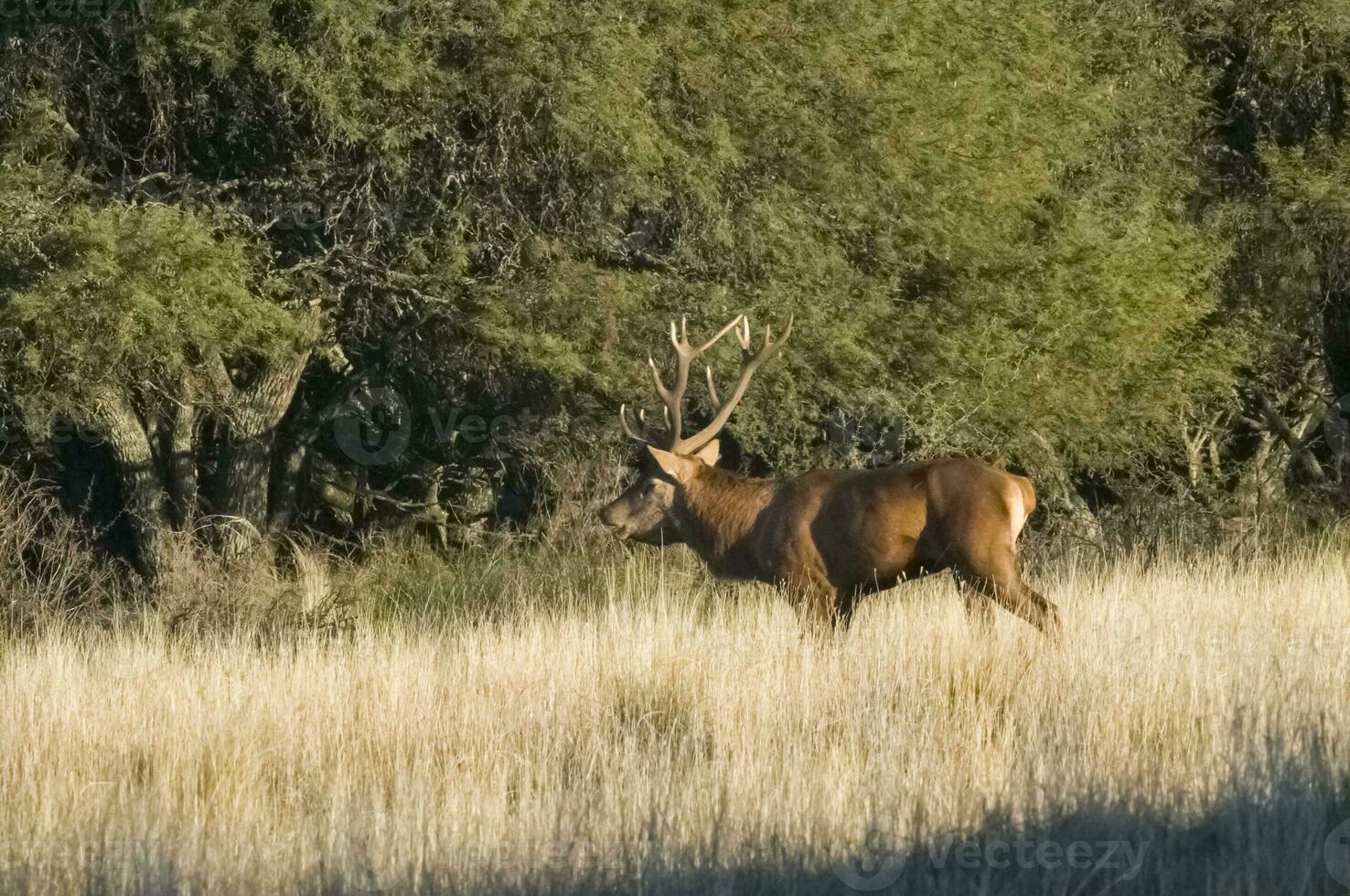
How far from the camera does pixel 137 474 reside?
15.8 meters

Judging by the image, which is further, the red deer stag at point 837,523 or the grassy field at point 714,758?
the red deer stag at point 837,523

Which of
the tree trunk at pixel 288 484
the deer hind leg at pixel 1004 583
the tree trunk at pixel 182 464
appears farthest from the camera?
the tree trunk at pixel 288 484

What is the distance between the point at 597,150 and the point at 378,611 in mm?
3766

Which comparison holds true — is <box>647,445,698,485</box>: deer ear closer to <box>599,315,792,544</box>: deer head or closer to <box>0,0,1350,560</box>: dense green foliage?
<box>599,315,792,544</box>: deer head

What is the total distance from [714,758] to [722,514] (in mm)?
4137

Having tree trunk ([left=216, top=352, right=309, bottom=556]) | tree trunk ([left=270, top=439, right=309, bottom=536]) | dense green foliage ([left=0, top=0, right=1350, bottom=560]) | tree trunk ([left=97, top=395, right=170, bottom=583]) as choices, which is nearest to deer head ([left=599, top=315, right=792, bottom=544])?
dense green foliage ([left=0, top=0, right=1350, bottom=560])

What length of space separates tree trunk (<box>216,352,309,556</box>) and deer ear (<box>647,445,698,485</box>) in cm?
520

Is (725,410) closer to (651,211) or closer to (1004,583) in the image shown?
(1004,583)

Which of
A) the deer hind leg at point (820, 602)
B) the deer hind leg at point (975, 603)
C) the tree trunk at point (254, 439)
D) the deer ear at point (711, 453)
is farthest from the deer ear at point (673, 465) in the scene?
the tree trunk at point (254, 439)

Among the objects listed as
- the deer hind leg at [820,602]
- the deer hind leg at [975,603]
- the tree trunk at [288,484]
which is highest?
the deer hind leg at [975,603]

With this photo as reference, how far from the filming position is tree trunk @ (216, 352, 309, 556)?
51.3ft

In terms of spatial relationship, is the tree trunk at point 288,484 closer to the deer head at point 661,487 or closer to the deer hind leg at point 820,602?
the deer head at point 661,487

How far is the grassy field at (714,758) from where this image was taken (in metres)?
5.34

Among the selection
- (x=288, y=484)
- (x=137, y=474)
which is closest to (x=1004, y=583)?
(x=137, y=474)
